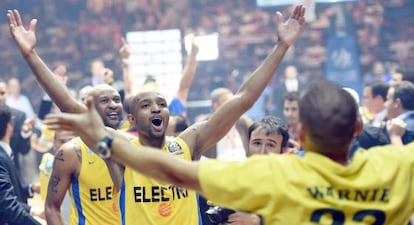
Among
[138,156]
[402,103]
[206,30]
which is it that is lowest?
[138,156]

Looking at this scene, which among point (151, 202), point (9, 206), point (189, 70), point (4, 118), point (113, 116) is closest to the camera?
point (151, 202)

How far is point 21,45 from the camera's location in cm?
537

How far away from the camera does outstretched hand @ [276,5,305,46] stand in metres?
5.16

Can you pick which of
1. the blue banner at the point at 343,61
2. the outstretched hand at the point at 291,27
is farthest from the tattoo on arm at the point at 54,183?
the blue banner at the point at 343,61

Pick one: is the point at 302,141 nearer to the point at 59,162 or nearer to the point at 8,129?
the point at 59,162

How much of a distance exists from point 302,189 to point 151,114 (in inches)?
93.9

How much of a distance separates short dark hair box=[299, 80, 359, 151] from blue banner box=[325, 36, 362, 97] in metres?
15.1

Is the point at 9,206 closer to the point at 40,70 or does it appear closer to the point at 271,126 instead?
the point at 40,70

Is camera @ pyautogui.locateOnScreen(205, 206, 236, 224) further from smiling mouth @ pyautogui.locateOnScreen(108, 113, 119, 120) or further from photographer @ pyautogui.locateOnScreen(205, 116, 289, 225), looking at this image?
smiling mouth @ pyautogui.locateOnScreen(108, 113, 119, 120)

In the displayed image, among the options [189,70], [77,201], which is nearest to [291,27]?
[77,201]

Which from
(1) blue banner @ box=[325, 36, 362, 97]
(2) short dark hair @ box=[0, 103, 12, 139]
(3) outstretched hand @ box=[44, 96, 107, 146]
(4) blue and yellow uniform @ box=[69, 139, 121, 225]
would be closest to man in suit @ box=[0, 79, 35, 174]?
(2) short dark hair @ box=[0, 103, 12, 139]

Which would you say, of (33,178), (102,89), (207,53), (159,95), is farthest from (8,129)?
(207,53)

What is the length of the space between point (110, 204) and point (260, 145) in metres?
1.08

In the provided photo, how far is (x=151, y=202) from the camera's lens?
5344 mm
